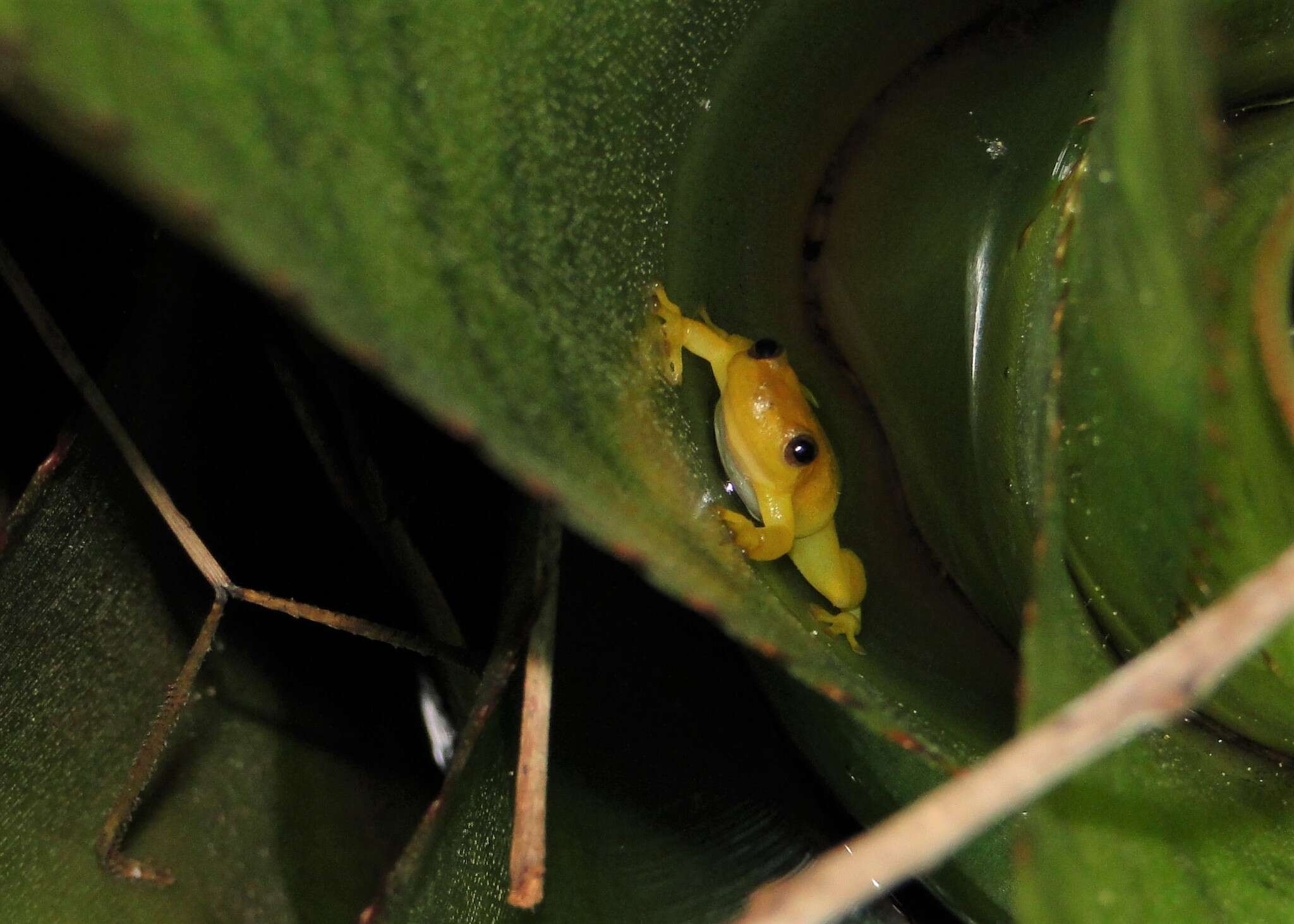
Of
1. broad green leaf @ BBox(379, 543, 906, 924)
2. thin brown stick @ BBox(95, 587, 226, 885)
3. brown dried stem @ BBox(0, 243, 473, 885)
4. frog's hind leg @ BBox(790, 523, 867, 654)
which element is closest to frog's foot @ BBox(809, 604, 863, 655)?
frog's hind leg @ BBox(790, 523, 867, 654)

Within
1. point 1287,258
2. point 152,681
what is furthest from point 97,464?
point 1287,258

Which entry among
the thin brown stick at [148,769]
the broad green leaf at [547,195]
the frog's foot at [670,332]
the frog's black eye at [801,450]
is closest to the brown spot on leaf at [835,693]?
the broad green leaf at [547,195]

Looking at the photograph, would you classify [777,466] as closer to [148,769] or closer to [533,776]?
[533,776]

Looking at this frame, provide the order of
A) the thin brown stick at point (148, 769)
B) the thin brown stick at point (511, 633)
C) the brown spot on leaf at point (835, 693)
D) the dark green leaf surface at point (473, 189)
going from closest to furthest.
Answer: the dark green leaf surface at point (473, 189) → the brown spot on leaf at point (835, 693) → the thin brown stick at point (511, 633) → the thin brown stick at point (148, 769)

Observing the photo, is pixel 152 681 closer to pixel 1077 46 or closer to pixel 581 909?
pixel 581 909

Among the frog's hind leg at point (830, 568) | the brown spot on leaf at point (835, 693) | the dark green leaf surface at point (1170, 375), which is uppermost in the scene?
the dark green leaf surface at point (1170, 375)

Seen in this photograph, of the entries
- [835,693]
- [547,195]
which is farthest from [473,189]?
[835,693]

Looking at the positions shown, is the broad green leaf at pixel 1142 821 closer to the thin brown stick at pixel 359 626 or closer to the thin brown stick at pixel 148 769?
the thin brown stick at pixel 359 626
